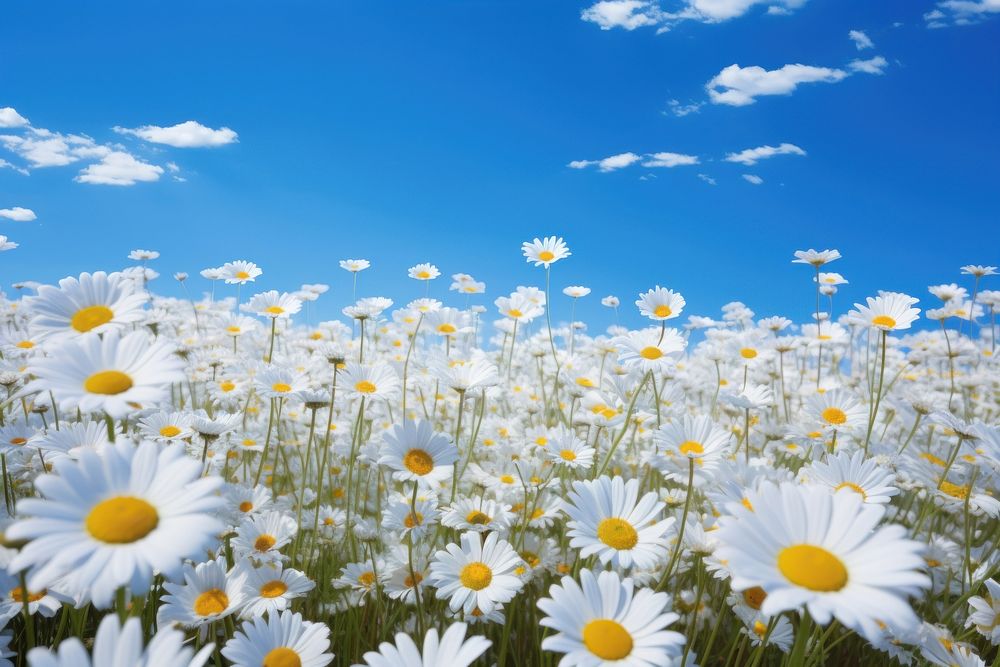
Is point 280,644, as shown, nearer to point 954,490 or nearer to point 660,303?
point 660,303

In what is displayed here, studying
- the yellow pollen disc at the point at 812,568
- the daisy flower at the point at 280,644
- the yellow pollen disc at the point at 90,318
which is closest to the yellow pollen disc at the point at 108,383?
the yellow pollen disc at the point at 90,318

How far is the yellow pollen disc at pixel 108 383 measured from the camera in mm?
1346

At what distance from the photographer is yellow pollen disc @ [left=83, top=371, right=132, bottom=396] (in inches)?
53.0

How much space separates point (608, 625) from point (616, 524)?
0.41 m

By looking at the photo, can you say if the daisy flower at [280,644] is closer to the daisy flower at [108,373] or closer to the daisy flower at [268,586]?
the daisy flower at [268,586]

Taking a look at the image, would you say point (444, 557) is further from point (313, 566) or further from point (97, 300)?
point (97, 300)

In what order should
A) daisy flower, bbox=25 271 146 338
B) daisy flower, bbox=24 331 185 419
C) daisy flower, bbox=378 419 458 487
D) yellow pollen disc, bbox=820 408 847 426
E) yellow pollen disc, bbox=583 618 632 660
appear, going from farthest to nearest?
yellow pollen disc, bbox=820 408 847 426
daisy flower, bbox=378 419 458 487
daisy flower, bbox=25 271 146 338
yellow pollen disc, bbox=583 618 632 660
daisy flower, bbox=24 331 185 419

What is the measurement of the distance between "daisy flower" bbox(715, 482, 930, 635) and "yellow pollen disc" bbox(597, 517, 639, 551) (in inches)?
23.9

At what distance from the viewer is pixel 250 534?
2.38 m

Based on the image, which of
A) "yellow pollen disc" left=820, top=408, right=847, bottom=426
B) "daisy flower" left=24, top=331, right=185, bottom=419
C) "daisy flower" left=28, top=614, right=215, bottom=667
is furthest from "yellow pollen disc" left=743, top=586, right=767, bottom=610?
"daisy flower" left=24, top=331, right=185, bottom=419

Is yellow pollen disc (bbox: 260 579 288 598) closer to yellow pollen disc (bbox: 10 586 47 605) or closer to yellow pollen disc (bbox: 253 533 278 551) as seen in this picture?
yellow pollen disc (bbox: 253 533 278 551)

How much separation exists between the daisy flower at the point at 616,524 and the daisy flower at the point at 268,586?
0.84 metres

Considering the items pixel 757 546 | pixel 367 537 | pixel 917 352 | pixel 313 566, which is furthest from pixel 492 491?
pixel 917 352

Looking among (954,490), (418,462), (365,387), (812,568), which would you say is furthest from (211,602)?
(954,490)
